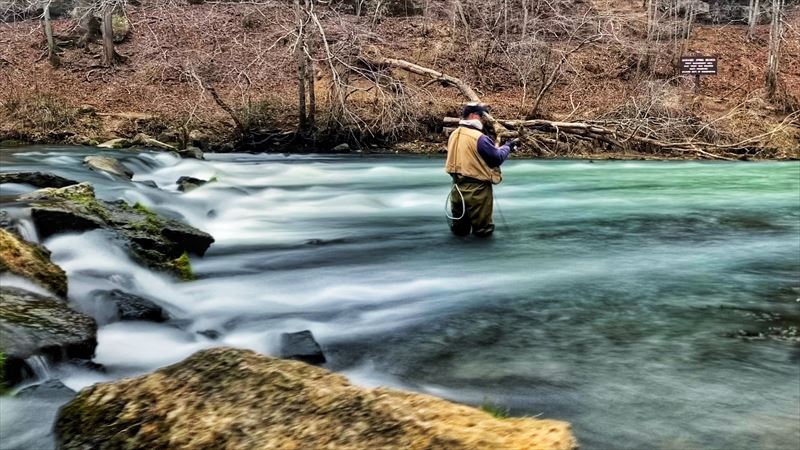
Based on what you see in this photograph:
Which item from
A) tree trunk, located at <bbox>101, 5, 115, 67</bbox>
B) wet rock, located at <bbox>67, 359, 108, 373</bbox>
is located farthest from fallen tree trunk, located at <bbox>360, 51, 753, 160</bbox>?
wet rock, located at <bbox>67, 359, 108, 373</bbox>

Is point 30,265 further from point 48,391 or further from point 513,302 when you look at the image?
point 513,302

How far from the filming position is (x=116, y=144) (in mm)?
17094

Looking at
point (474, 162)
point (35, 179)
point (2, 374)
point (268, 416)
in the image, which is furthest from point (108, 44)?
point (268, 416)

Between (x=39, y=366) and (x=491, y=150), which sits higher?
(x=491, y=150)

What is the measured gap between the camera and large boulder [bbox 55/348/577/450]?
106 inches

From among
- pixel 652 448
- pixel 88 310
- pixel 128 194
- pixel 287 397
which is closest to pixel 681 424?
pixel 652 448

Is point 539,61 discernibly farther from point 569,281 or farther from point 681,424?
point 681,424

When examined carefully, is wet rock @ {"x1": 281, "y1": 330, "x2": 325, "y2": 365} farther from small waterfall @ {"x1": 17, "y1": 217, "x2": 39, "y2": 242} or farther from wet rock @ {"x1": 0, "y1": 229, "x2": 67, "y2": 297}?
small waterfall @ {"x1": 17, "y1": 217, "x2": 39, "y2": 242}

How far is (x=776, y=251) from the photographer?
862cm

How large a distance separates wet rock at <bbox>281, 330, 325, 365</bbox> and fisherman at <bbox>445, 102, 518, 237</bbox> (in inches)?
145

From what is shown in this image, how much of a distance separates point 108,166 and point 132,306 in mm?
7751

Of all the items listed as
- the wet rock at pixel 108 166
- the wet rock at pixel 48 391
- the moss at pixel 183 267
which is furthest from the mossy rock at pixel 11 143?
the wet rock at pixel 48 391

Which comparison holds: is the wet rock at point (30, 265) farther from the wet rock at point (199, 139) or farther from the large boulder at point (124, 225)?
the wet rock at point (199, 139)

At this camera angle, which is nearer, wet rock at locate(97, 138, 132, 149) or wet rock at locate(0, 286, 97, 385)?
wet rock at locate(0, 286, 97, 385)
